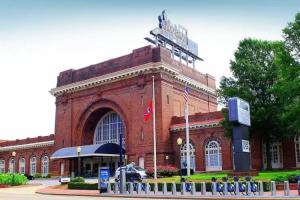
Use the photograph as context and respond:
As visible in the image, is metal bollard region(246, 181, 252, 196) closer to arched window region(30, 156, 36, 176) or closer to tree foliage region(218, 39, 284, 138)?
tree foliage region(218, 39, 284, 138)

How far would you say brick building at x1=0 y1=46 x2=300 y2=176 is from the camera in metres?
47.3

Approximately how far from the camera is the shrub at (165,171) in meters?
42.6

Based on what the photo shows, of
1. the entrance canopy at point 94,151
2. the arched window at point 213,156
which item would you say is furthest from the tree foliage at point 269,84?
the entrance canopy at point 94,151

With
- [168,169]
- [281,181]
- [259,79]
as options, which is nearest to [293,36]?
[259,79]

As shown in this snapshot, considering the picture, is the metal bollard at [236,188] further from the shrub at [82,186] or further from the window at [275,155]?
the window at [275,155]

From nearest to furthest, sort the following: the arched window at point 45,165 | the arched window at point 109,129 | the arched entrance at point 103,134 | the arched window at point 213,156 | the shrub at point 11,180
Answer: the shrub at point 11,180, the arched window at point 213,156, the arched entrance at point 103,134, the arched window at point 109,129, the arched window at point 45,165

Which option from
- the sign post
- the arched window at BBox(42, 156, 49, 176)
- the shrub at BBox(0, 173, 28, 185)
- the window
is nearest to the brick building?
the window

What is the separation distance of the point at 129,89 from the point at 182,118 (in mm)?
7641

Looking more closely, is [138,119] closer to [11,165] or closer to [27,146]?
[27,146]

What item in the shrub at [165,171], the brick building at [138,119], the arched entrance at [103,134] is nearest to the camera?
the shrub at [165,171]

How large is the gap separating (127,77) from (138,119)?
5642mm

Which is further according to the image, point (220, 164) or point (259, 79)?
point (220, 164)

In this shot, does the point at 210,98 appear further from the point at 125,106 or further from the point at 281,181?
the point at 281,181

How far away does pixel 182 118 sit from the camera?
4991 cm
